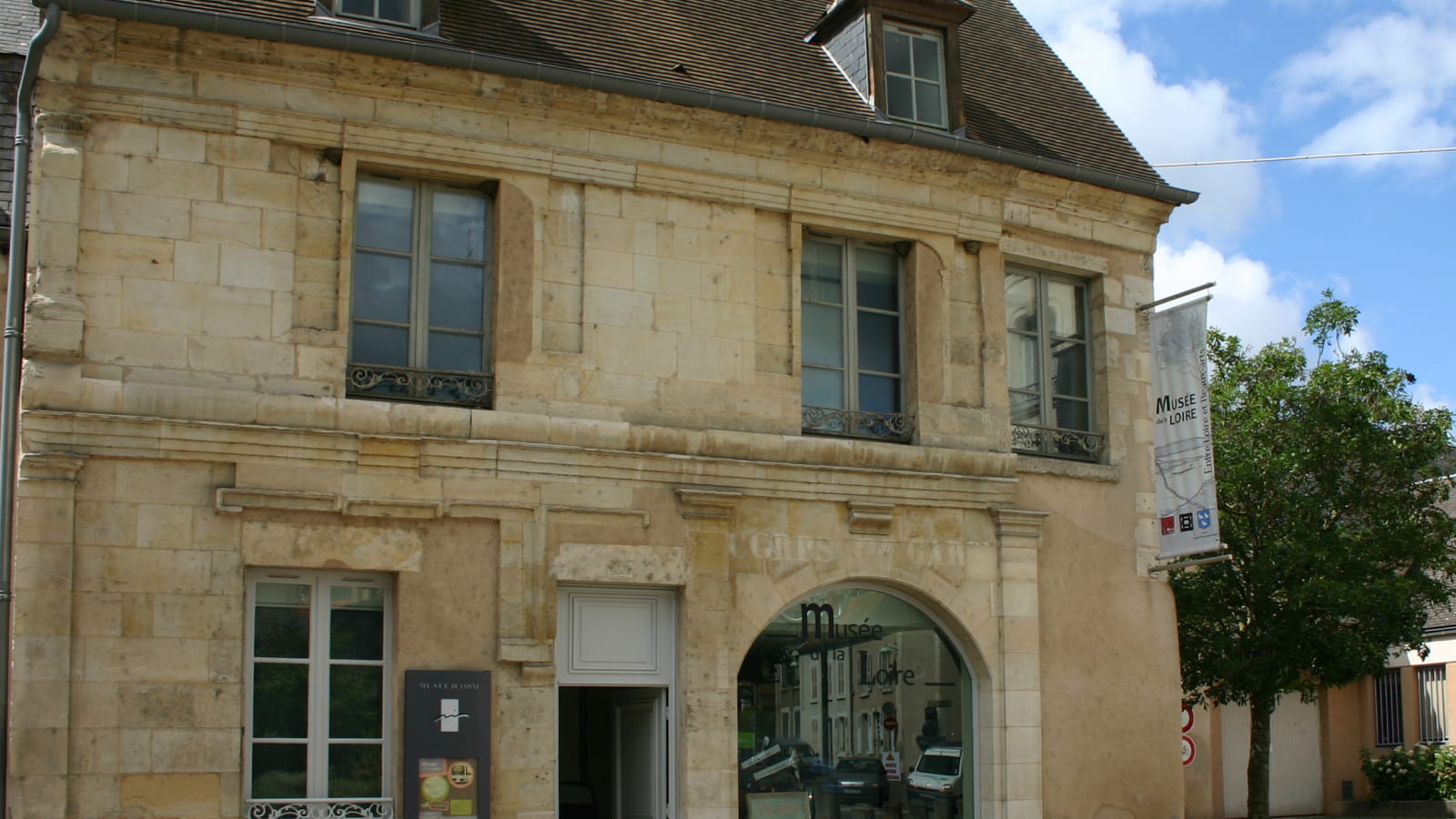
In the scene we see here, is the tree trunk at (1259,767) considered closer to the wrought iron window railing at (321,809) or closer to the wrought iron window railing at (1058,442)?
the wrought iron window railing at (1058,442)

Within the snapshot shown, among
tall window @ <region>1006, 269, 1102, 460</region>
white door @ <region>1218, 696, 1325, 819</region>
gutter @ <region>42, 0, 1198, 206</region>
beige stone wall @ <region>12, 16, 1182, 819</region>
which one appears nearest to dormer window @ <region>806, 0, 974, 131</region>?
gutter @ <region>42, 0, 1198, 206</region>

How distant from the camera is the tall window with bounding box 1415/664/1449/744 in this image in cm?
2292

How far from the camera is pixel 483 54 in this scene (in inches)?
404

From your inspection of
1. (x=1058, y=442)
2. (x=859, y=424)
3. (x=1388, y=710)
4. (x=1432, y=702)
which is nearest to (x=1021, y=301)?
(x=1058, y=442)

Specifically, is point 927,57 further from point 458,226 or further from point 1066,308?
point 458,226

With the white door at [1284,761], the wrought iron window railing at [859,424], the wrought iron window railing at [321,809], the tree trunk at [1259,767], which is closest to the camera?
the wrought iron window railing at [321,809]

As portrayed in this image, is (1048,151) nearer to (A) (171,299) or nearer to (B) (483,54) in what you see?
(B) (483,54)

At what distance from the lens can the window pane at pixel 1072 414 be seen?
1257 centimetres

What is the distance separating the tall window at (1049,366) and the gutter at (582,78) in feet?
3.04

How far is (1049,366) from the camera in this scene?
41.3 ft

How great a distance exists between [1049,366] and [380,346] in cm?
537

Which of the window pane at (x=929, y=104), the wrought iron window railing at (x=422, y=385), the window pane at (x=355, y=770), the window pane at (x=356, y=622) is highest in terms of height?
the window pane at (x=929, y=104)

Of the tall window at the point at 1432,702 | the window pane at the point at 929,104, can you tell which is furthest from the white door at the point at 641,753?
the tall window at the point at 1432,702

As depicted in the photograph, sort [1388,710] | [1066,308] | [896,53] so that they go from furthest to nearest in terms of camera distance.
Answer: [1388,710]
[1066,308]
[896,53]
